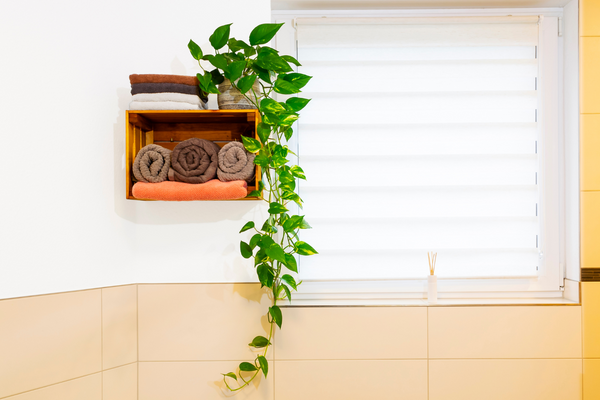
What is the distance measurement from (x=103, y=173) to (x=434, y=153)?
1.30m

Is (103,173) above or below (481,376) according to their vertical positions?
above

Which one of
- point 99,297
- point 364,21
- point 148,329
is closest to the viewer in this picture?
point 99,297

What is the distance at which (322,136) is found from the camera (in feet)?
4.81

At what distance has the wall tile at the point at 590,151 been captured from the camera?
1.38 m

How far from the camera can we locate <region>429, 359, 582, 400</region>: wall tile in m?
1.36

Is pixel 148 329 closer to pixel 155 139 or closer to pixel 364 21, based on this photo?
pixel 155 139

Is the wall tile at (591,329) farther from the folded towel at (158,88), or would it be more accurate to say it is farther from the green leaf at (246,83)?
the folded towel at (158,88)

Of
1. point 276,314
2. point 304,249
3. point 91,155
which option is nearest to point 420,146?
point 304,249

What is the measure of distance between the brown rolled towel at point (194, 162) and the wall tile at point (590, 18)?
1.52 m

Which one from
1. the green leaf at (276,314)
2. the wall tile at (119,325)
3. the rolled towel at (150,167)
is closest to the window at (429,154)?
the green leaf at (276,314)

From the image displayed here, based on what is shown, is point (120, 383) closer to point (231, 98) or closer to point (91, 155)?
point (91, 155)

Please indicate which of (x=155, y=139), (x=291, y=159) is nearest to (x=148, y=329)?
(x=155, y=139)

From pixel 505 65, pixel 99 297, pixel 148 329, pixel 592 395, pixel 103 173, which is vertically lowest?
pixel 592 395

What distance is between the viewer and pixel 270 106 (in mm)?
1164
